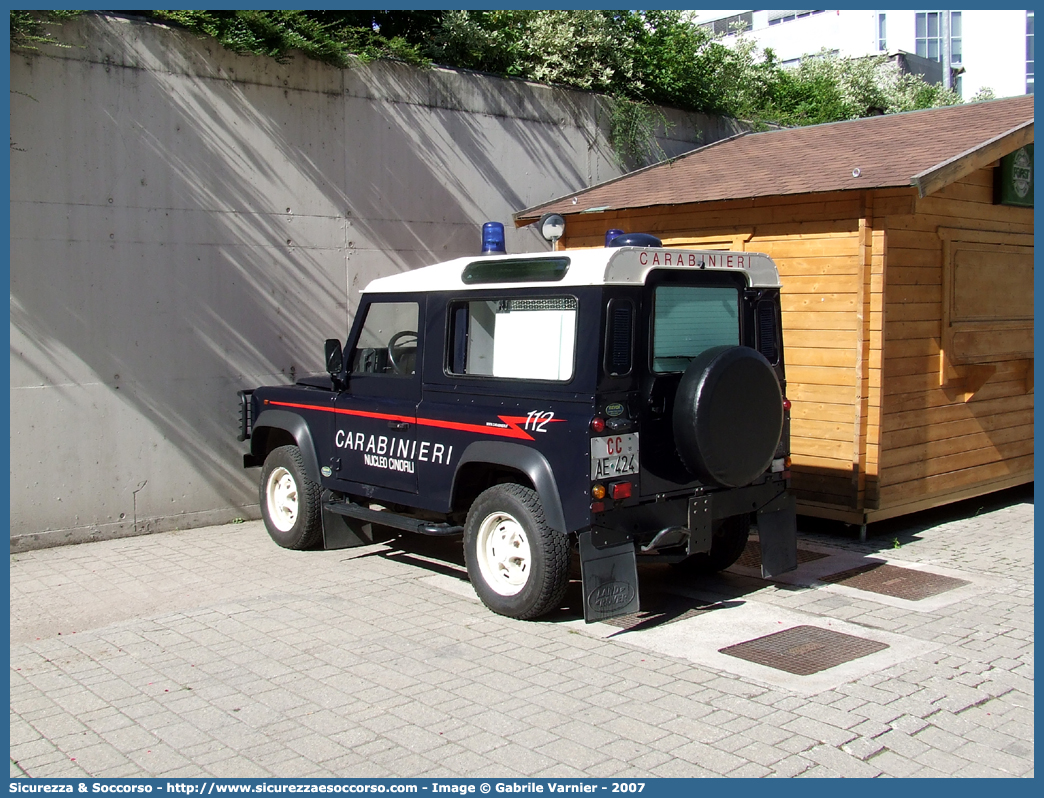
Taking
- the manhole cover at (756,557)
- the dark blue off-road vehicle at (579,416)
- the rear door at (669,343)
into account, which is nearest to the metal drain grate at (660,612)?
the dark blue off-road vehicle at (579,416)

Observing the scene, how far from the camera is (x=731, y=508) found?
6.43m

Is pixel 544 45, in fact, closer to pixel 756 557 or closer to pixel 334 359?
pixel 334 359

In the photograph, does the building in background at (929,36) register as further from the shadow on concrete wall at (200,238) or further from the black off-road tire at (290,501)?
the black off-road tire at (290,501)

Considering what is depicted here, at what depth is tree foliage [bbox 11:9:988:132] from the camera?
902cm

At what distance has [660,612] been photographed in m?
6.46

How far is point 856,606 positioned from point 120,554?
5.47 m

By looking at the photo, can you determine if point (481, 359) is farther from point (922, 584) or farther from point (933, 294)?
point (933, 294)

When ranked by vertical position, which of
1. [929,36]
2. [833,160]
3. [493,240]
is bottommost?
[493,240]

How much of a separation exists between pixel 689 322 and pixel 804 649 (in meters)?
2.06

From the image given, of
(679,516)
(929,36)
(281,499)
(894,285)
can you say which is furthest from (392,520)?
(929,36)

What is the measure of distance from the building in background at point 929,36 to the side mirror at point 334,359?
43.3 meters

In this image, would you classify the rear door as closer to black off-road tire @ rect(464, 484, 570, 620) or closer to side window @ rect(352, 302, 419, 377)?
black off-road tire @ rect(464, 484, 570, 620)

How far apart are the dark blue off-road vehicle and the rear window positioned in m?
0.01

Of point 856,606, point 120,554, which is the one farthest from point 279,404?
point 856,606
